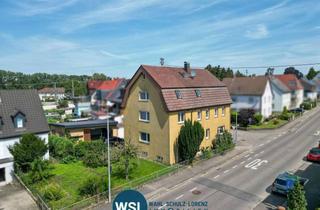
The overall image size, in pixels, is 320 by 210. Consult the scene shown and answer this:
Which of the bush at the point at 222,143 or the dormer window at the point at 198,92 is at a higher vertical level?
the dormer window at the point at 198,92

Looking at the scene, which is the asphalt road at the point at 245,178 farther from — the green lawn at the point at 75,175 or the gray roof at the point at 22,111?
the gray roof at the point at 22,111

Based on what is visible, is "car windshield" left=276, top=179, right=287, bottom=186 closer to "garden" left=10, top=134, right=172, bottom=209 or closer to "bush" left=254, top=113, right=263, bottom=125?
"garden" left=10, top=134, right=172, bottom=209

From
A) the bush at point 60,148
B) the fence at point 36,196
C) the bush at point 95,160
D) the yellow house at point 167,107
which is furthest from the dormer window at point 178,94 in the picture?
the fence at point 36,196

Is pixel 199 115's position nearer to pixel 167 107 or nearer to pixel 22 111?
pixel 167 107

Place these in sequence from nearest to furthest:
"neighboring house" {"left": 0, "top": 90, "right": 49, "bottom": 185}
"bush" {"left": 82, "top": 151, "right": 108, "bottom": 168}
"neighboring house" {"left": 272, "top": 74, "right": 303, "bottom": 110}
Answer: "neighboring house" {"left": 0, "top": 90, "right": 49, "bottom": 185} < "bush" {"left": 82, "top": 151, "right": 108, "bottom": 168} < "neighboring house" {"left": 272, "top": 74, "right": 303, "bottom": 110}

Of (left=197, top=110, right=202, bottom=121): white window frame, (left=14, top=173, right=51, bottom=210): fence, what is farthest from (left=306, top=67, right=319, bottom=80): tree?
(left=14, top=173, right=51, bottom=210): fence

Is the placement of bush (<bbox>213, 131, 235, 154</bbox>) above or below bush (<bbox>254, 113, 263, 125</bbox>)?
below
